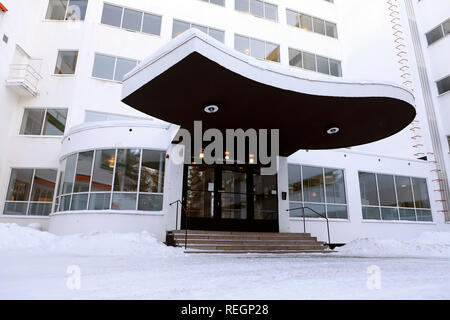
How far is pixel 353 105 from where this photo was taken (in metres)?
7.23

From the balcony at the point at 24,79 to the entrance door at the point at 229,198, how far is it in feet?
30.6

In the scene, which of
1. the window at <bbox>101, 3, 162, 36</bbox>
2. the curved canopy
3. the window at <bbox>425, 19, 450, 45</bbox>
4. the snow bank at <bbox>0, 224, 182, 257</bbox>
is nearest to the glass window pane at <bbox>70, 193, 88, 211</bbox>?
the snow bank at <bbox>0, 224, 182, 257</bbox>

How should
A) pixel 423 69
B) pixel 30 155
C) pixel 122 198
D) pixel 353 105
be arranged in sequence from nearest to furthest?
1. pixel 353 105
2. pixel 122 198
3. pixel 30 155
4. pixel 423 69

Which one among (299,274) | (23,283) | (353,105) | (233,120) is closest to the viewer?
(23,283)

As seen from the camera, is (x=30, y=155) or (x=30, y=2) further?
(x=30, y=2)

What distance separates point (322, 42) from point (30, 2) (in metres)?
17.5

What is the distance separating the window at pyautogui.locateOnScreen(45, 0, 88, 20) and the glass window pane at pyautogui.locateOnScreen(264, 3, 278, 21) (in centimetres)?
1082

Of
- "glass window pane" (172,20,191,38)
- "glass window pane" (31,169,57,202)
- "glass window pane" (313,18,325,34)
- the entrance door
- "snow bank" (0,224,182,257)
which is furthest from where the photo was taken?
"glass window pane" (313,18,325,34)

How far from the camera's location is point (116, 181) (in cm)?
1055

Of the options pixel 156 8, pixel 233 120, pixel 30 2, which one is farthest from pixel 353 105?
pixel 30 2

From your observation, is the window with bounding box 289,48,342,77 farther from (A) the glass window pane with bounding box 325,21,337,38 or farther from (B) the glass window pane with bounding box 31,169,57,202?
(B) the glass window pane with bounding box 31,169,57,202

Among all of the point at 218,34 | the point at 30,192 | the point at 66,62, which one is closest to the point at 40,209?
the point at 30,192

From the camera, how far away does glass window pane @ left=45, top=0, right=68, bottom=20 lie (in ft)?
51.5

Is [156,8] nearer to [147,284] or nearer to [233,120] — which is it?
[233,120]
